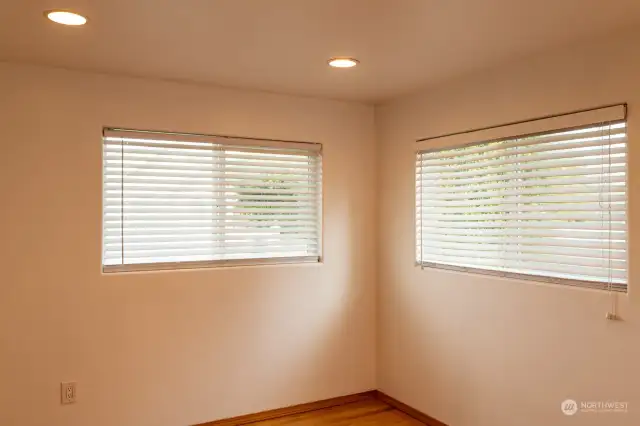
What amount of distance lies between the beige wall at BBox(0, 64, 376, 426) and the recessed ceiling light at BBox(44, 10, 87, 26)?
82cm

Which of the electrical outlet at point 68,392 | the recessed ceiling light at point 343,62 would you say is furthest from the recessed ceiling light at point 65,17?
the electrical outlet at point 68,392

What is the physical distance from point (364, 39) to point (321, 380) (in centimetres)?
241

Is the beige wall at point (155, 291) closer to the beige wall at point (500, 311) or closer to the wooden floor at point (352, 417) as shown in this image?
the wooden floor at point (352, 417)

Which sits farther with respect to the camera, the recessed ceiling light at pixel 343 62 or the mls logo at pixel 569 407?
the recessed ceiling light at pixel 343 62

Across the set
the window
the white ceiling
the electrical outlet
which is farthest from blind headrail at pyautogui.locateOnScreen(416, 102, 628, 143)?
the electrical outlet

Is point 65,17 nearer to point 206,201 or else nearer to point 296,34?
point 296,34

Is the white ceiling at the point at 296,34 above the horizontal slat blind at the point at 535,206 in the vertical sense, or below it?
above

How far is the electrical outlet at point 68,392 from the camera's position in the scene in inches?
119

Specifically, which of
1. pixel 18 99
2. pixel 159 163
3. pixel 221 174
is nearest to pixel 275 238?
pixel 221 174

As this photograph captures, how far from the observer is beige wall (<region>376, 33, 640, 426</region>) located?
2480 mm

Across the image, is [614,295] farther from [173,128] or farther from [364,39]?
[173,128]
